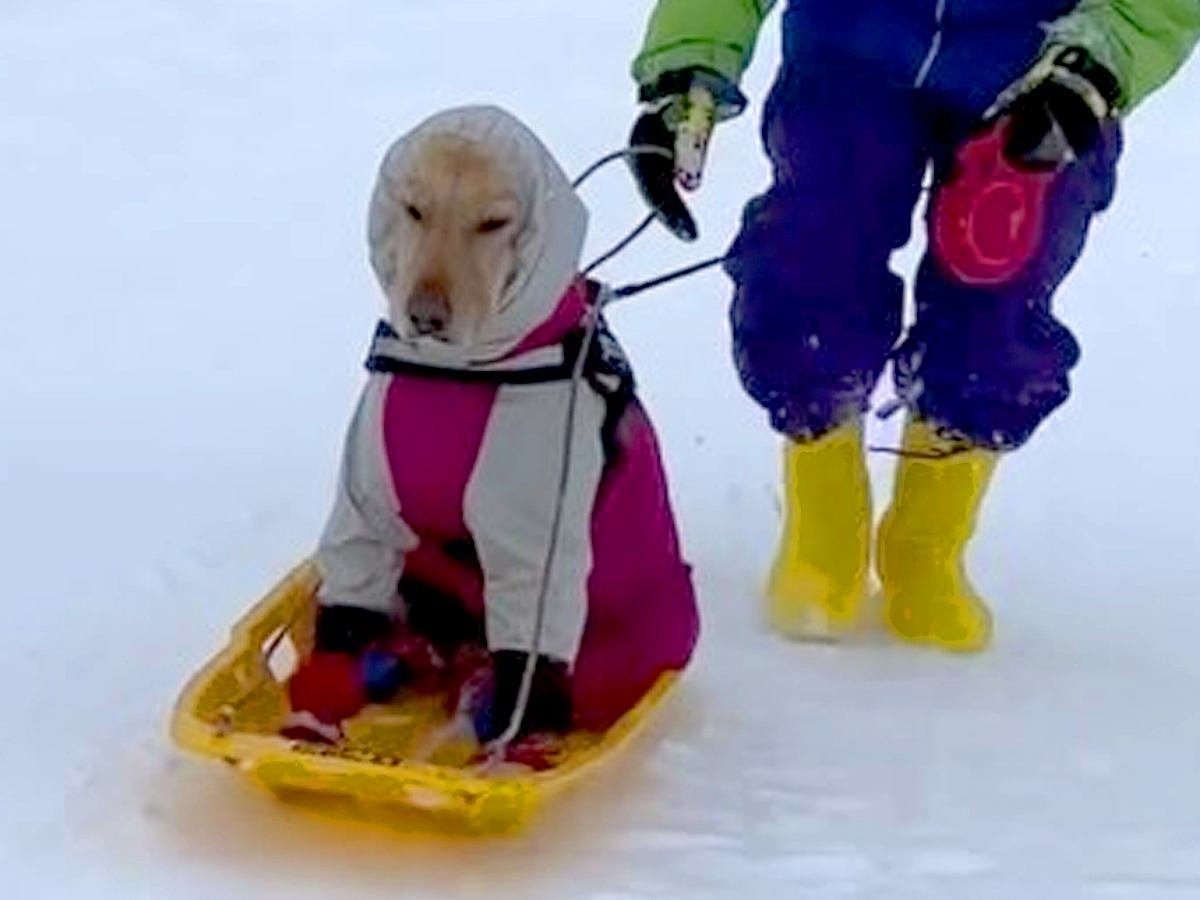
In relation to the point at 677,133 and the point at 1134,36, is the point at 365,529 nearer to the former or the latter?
the point at 677,133

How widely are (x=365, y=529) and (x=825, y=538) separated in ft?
1.67

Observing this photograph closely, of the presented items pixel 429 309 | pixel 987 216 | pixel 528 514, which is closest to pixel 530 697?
pixel 528 514

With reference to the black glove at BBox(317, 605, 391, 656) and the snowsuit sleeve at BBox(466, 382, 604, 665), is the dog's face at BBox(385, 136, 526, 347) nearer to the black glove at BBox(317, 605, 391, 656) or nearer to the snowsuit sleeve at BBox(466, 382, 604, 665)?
the snowsuit sleeve at BBox(466, 382, 604, 665)

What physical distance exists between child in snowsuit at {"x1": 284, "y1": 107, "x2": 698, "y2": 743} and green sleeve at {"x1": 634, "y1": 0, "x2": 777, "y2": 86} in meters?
0.28

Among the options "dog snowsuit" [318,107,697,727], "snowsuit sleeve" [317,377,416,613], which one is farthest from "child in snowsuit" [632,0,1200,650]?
"snowsuit sleeve" [317,377,416,613]

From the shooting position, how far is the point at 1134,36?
283 cm

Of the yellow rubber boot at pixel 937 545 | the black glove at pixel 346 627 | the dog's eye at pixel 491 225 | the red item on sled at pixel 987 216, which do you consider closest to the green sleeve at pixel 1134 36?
the red item on sled at pixel 987 216

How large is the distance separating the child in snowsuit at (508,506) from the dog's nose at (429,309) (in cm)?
4

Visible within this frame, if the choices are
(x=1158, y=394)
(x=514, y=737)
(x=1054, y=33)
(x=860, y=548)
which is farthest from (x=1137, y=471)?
(x=514, y=737)

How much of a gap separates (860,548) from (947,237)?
31 centimetres

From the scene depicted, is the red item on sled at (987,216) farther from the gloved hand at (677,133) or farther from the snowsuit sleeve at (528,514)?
the snowsuit sleeve at (528,514)

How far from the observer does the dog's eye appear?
102 inches

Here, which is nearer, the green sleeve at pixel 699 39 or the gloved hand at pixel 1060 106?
the gloved hand at pixel 1060 106

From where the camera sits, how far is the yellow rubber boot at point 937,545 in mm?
3059
